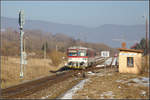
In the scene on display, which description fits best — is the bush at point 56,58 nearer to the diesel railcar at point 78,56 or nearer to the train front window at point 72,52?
the diesel railcar at point 78,56

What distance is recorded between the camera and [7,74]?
38.1 m

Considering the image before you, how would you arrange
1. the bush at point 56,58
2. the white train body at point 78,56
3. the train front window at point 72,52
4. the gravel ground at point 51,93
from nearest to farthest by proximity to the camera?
the gravel ground at point 51,93
the white train body at point 78,56
the train front window at point 72,52
the bush at point 56,58

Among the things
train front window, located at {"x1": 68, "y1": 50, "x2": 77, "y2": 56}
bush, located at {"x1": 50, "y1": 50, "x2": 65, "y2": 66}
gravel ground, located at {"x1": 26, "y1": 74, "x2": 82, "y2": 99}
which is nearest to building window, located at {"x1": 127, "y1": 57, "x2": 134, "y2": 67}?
gravel ground, located at {"x1": 26, "y1": 74, "x2": 82, "y2": 99}

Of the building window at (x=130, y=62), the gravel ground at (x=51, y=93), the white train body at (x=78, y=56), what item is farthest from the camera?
the white train body at (x=78, y=56)

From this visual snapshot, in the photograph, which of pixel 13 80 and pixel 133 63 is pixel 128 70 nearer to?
pixel 133 63

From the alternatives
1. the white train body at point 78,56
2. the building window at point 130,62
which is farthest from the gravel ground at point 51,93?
the white train body at point 78,56

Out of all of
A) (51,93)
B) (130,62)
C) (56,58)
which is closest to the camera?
(51,93)

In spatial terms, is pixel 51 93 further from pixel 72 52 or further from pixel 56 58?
pixel 56 58

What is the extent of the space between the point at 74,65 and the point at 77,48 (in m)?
2.72

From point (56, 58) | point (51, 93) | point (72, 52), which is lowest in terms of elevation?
point (51, 93)

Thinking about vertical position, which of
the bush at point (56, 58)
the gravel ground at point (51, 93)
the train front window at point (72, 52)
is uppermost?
the train front window at point (72, 52)

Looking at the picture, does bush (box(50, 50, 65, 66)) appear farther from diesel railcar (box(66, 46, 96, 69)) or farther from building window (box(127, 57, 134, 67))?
building window (box(127, 57, 134, 67))

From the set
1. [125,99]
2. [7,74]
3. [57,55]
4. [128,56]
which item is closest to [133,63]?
[128,56]

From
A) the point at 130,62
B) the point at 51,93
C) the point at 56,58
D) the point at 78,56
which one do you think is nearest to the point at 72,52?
the point at 78,56
